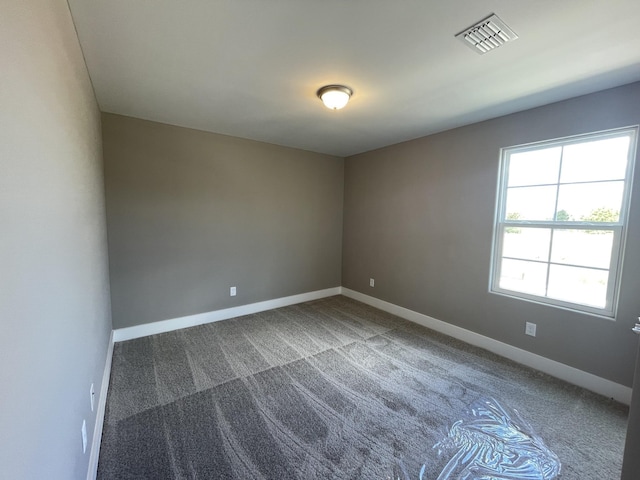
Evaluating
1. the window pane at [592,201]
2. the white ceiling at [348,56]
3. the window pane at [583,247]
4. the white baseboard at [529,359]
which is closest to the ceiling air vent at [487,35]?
the white ceiling at [348,56]

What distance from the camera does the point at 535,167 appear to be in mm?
2580

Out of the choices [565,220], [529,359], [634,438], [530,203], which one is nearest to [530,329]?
[529,359]

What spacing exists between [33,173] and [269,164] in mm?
3079

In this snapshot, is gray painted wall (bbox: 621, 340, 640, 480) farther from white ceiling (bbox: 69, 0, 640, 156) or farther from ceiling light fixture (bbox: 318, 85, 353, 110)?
ceiling light fixture (bbox: 318, 85, 353, 110)

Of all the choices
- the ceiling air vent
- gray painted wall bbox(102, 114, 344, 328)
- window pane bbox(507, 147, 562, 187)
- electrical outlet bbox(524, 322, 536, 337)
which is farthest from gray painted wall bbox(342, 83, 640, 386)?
the ceiling air vent

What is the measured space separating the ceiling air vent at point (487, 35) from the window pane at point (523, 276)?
2048 millimetres

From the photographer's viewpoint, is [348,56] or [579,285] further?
[579,285]

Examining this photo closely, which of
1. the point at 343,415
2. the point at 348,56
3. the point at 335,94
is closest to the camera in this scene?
the point at 348,56

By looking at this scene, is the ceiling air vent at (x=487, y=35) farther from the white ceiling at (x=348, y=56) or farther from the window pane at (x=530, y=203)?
the window pane at (x=530, y=203)

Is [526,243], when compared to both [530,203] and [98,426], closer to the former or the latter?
[530,203]

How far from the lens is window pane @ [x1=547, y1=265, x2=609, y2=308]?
2.22 m

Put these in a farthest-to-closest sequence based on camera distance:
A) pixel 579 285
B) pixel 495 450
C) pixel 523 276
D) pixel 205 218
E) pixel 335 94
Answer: pixel 205 218
pixel 523 276
pixel 579 285
pixel 335 94
pixel 495 450

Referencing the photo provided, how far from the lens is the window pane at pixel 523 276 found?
2.56 meters

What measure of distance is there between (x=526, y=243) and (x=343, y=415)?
7.90ft
